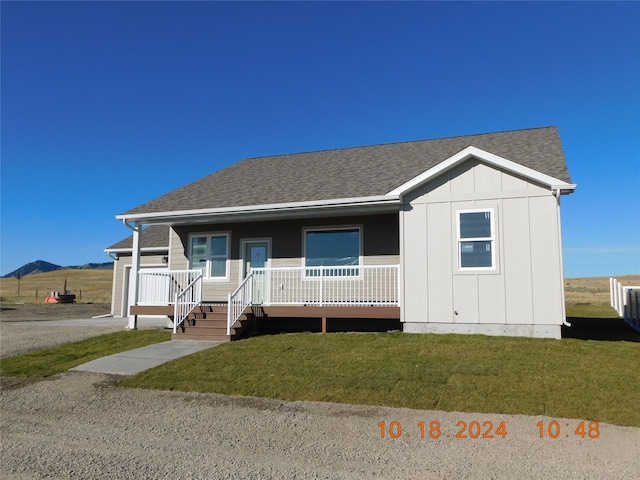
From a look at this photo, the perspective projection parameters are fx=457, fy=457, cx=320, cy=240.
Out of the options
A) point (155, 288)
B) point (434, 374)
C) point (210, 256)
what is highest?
point (210, 256)

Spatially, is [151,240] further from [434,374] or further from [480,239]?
[434,374]

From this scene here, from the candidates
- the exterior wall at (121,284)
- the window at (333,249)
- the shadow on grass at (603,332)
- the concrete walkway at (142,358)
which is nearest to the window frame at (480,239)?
the shadow on grass at (603,332)

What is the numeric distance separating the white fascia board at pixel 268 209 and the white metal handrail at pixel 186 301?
1.99m

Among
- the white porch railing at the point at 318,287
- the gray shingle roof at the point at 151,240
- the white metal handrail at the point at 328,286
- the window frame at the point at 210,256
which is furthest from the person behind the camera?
the gray shingle roof at the point at 151,240

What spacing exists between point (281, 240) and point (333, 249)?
174 centimetres

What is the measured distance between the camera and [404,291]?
11344 millimetres

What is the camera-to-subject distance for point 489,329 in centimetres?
1059

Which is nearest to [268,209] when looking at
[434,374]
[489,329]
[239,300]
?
[239,300]

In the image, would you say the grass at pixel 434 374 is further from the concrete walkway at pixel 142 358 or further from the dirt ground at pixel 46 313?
the dirt ground at pixel 46 313

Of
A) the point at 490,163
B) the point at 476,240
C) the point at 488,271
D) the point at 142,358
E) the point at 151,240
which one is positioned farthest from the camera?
the point at 151,240

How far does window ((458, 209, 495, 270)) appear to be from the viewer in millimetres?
10805

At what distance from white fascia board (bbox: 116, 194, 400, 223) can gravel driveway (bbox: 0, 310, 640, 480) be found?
6488 mm

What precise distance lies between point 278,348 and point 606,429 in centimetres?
642

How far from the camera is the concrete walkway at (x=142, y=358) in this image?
905 centimetres
